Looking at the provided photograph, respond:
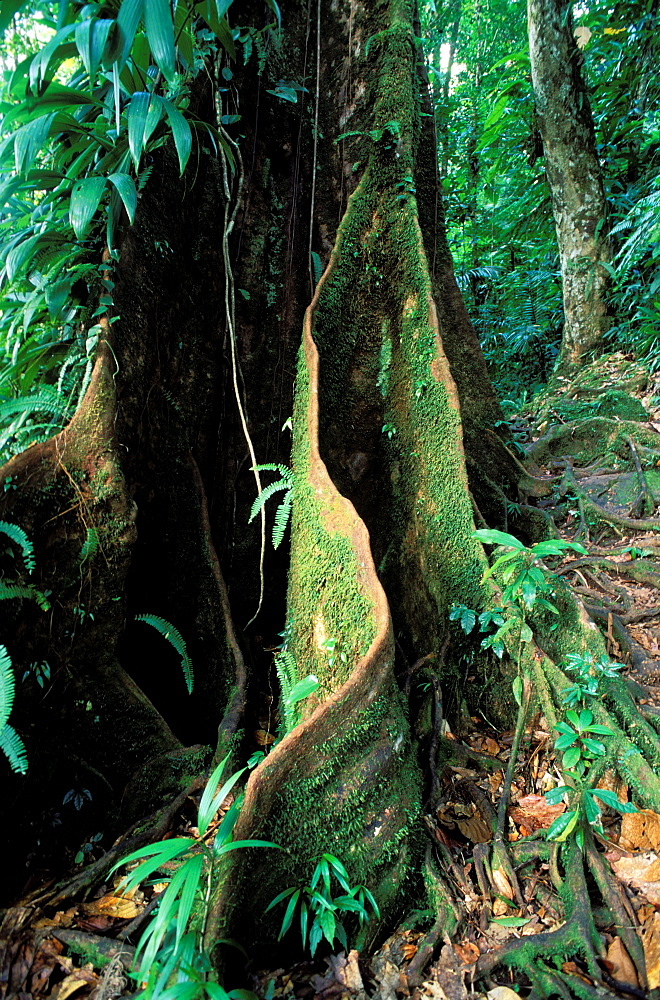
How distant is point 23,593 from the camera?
7.81ft

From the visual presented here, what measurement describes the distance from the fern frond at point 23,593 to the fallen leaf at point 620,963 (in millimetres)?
2560

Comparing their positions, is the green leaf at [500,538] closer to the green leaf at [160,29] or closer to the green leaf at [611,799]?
the green leaf at [611,799]

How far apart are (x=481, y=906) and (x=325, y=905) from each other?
0.62 m

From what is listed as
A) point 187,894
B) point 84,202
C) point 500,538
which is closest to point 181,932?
point 187,894

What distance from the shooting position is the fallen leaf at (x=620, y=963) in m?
1.75

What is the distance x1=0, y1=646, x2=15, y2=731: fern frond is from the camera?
2041 millimetres

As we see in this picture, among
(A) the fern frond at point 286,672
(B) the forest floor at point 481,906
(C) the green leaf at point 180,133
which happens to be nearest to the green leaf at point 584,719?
(B) the forest floor at point 481,906

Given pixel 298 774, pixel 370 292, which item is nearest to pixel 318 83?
pixel 370 292

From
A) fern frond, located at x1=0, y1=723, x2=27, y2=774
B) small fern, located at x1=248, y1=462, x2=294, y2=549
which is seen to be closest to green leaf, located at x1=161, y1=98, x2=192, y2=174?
small fern, located at x1=248, y1=462, x2=294, y2=549

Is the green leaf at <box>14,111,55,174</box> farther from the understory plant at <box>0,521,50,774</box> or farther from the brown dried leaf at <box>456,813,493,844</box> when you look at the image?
the brown dried leaf at <box>456,813,493,844</box>

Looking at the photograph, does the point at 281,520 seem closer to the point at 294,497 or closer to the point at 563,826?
the point at 294,497

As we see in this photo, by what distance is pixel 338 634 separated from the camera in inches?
101

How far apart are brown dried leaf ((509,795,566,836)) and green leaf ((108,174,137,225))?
329cm

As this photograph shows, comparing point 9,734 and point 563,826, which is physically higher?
point 9,734
